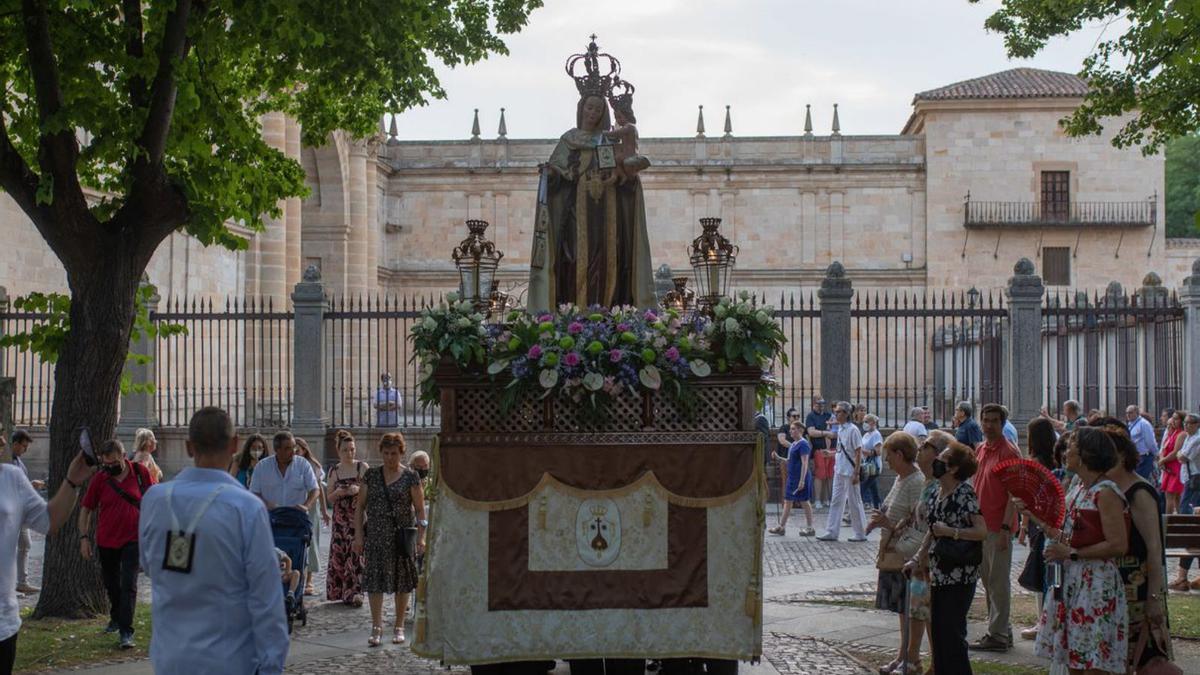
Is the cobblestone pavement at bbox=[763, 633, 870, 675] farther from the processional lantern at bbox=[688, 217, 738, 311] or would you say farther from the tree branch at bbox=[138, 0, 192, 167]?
the tree branch at bbox=[138, 0, 192, 167]

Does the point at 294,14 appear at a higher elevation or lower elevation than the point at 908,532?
higher

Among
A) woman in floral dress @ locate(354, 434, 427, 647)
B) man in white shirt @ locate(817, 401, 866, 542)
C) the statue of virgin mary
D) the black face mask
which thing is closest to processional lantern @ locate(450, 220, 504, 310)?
the statue of virgin mary

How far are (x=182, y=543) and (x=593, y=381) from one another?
9.49 feet

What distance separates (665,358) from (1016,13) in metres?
12.2

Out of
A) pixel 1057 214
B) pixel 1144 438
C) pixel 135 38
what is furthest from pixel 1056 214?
pixel 135 38

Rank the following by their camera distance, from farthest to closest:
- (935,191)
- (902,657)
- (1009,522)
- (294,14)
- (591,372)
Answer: (935,191), (294,14), (1009,522), (902,657), (591,372)

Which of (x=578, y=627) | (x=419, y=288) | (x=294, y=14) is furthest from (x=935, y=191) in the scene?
(x=578, y=627)

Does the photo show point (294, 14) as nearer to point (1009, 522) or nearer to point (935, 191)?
point (1009, 522)

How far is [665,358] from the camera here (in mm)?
7434

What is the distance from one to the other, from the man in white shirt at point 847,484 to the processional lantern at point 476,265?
30.0ft

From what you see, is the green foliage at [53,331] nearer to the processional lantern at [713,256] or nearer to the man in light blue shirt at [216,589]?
the processional lantern at [713,256]

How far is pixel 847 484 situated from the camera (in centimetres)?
1741

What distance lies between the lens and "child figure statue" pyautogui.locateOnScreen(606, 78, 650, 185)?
8547 mm

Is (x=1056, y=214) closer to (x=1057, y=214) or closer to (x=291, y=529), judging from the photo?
(x=1057, y=214)
